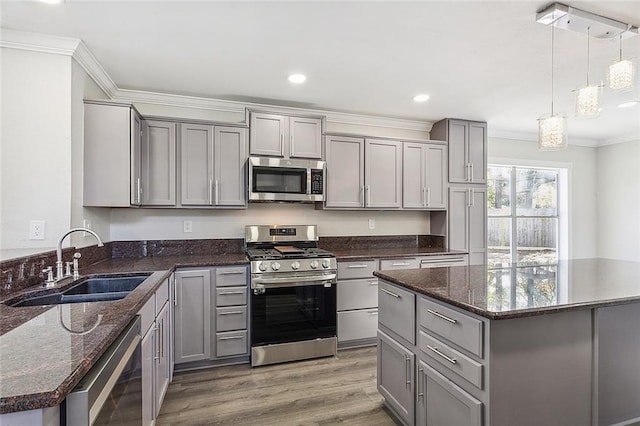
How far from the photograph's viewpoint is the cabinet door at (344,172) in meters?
3.56

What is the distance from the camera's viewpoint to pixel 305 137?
344 centimetres

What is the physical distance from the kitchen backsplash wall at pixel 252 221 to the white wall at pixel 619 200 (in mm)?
3341

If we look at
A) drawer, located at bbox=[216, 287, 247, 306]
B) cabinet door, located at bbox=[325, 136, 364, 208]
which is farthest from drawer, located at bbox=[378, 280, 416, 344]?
cabinet door, located at bbox=[325, 136, 364, 208]

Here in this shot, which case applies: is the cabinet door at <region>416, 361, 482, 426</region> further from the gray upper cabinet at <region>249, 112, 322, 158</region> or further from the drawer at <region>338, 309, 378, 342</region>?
the gray upper cabinet at <region>249, 112, 322, 158</region>

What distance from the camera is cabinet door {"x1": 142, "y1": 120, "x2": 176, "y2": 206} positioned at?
296cm

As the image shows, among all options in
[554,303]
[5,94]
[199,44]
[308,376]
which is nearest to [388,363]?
[308,376]

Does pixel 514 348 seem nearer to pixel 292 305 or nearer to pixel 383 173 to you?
pixel 292 305

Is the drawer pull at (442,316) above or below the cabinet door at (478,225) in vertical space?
below

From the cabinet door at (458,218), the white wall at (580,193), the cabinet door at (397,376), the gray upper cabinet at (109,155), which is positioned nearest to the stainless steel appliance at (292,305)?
the cabinet door at (397,376)

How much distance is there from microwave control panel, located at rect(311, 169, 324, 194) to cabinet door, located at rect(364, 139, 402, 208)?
57cm

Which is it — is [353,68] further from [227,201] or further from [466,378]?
[466,378]

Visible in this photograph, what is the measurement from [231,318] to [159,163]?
1574mm

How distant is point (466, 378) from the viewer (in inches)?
58.3

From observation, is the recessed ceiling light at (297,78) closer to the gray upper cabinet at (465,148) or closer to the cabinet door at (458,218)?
the gray upper cabinet at (465,148)
